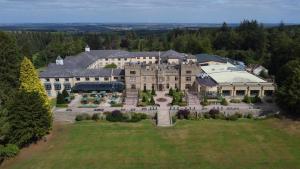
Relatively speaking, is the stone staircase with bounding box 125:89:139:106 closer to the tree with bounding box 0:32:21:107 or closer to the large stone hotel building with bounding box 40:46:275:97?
the large stone hotel building with bounding box 40:46:275:97

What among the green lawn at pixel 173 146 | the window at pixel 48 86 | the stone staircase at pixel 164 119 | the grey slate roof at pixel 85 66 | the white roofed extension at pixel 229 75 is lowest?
the green lawn at pixel 173 146

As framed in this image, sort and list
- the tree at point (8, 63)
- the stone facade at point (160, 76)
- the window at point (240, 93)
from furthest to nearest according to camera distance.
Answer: the stone facade at point (160, 76) → the window at point (240, 93) → the tree at point (8, 63)

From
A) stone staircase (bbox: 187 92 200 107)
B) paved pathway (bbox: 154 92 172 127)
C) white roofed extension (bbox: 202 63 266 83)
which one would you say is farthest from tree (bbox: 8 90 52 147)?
white roofed extension (bbox: 202 63 266 83)

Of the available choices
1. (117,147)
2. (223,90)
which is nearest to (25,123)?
(117,147)

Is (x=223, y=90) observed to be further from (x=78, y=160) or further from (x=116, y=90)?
(x=78, y=160)

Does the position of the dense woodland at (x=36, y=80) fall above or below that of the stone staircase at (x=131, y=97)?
above

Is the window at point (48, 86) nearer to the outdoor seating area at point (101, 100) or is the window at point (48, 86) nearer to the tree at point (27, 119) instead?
the outdoor seating area at point (101, 100)

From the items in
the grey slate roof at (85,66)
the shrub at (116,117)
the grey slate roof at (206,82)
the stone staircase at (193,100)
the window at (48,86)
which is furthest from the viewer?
the grey slate roof at (85,66)

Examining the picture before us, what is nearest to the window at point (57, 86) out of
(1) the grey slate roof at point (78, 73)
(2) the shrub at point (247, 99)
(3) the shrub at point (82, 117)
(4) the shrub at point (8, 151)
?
(1) the grey slate roof at point (78, 73)
